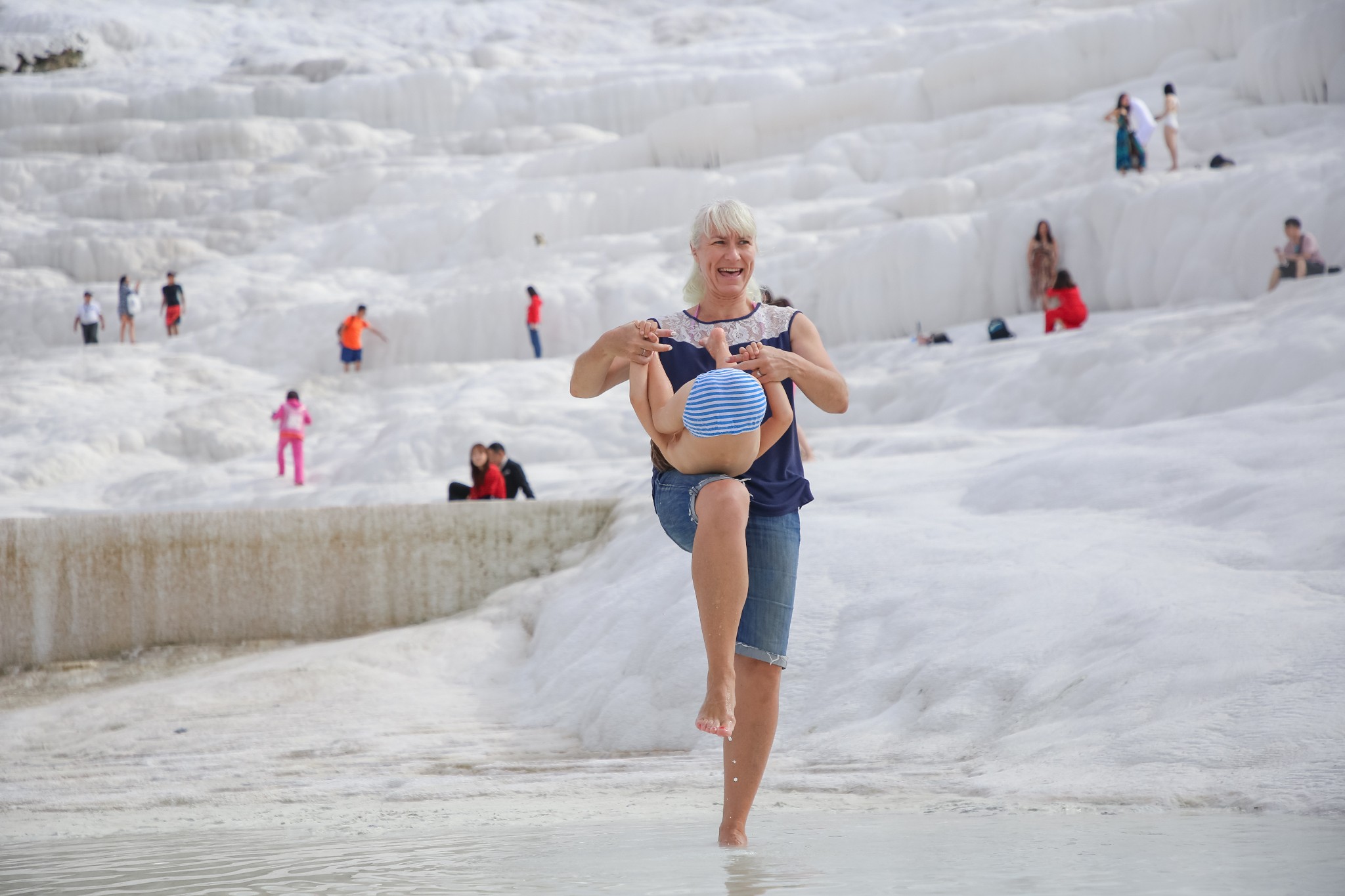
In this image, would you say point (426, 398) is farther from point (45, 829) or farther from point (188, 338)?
point (45, 829)

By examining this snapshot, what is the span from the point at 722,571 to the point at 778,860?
655 millimetres

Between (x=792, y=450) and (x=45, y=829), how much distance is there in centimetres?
274

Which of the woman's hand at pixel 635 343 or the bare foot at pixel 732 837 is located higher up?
the woman's hand at pixel 635 343

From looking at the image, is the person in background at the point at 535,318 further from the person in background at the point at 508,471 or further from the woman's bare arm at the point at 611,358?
the woman's bare arm at the point at 611,358

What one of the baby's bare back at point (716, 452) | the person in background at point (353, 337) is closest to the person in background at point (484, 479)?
the baby's bare back at point (716, 452)

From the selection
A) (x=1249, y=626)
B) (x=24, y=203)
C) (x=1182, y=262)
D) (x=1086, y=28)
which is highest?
(x=1086, y=28)

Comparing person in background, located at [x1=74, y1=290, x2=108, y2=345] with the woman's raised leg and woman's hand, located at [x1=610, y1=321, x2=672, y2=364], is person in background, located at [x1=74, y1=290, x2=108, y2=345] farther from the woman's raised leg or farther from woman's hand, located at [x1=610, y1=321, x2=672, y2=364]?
the woman's raised leg

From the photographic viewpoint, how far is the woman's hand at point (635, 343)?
10.0 feet

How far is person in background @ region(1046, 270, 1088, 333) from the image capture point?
55.3ft

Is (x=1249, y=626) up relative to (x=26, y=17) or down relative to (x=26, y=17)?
down

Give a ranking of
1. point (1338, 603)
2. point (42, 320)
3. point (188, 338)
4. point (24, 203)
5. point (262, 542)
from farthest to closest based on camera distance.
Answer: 1. point (24, 203)
2. point (42, 320)
3. point (188, 338)
4. point (262, 542)
5. point (1338, 603)

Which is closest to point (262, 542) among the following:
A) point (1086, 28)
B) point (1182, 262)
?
point (1182, 262)

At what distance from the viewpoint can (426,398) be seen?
18.8 metres

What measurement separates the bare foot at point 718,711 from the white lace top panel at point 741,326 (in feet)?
2.83
